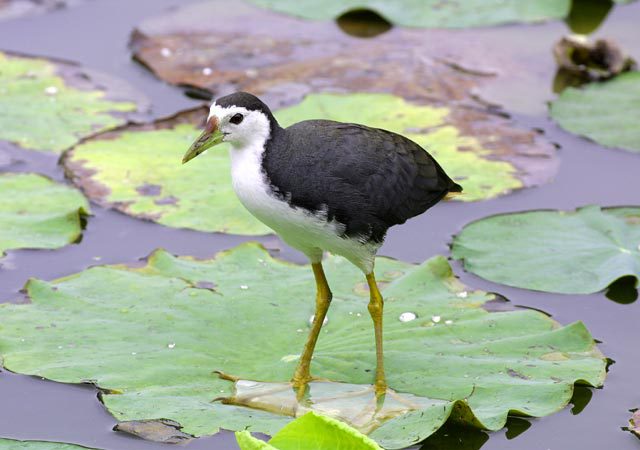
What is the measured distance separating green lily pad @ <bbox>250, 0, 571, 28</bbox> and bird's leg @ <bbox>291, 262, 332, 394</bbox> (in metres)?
3.13

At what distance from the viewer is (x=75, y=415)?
3873 mm

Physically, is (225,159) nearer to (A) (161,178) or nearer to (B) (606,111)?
(A) (161,178)

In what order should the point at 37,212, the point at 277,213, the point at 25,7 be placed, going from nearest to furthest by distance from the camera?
1. the point at 277,213
2. the point at 37,212
3. the point at 25,7

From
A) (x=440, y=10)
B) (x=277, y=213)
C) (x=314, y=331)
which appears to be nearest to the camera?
(x=277, y=213)

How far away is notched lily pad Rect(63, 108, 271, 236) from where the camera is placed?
500cm

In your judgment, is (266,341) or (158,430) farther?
(266,341)

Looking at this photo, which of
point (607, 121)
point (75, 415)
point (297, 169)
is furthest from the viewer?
point (607, 121)

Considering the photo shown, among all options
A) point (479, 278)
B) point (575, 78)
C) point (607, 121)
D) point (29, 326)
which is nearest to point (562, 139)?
point (607, 121)

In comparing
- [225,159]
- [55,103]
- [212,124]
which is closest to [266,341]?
[212,124]

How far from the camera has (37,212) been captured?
16.3 ft

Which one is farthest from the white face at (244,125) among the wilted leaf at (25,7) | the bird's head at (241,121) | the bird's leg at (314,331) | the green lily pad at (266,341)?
the wilted leaf at (25,7)

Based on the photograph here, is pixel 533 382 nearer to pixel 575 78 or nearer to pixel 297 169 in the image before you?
pixel 297 169

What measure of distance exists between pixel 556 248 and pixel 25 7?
4027 millimetres

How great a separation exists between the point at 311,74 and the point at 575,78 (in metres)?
1.50
